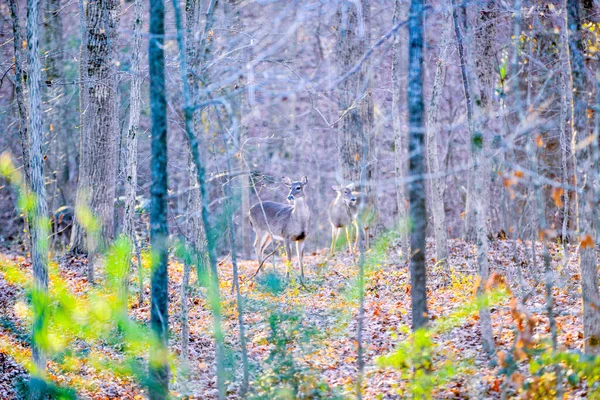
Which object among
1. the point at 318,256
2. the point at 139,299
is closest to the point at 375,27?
the point at 318,256

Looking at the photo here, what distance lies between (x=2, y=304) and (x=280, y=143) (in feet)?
53.4

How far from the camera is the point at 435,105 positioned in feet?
44.3

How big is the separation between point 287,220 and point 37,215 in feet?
26.3

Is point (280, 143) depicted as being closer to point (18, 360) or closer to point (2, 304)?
point (2, 304)

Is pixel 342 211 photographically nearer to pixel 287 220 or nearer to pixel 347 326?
pixel 287 220

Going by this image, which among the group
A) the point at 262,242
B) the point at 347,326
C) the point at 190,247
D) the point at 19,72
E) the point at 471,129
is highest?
the point at 19,72

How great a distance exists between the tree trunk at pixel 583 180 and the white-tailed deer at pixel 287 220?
8.17 m

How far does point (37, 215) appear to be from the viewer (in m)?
9.84

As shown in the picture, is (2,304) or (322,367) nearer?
(322,367)

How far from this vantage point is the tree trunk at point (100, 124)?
588 inches

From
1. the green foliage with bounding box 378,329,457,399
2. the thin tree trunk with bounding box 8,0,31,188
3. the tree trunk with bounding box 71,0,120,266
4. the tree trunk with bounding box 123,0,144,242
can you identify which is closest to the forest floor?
the green foliage with bounding box 378,329,457,399

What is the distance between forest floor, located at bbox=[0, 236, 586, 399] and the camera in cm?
906

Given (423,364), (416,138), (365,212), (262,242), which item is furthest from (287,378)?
(262,242)

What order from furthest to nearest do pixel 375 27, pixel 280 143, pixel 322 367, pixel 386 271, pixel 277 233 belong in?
pixel 280 143
pixel 375 27
pixel 277 233
pixel 386 271
pixel 322 367
